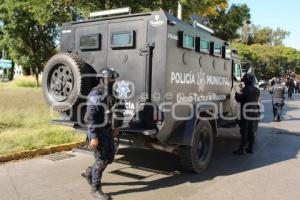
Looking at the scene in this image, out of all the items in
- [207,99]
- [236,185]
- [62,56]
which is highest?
[62,56]

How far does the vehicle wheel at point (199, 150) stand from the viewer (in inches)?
284

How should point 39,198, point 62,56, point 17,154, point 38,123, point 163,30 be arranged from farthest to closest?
point 38,123 → point 17,154 → point 62,56 → point 163,30 → point 39,198

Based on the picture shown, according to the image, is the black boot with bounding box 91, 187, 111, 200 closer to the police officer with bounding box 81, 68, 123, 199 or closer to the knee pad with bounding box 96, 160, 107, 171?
the police officer with bounding box 81, 68, 123, 199

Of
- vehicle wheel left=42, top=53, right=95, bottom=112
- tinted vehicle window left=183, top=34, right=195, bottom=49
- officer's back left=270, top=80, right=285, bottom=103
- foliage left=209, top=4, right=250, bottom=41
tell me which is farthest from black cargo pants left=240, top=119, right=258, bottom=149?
foliage left=209, top=4, right=250, bottom=41

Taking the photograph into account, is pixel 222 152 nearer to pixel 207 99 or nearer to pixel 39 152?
pixel 207 99

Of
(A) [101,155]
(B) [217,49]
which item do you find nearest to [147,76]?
(A) [101,155]

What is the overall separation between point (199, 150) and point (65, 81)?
2697 millimetres

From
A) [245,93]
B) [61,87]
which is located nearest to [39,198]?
[61,87]

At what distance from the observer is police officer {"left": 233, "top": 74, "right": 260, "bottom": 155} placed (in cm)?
965

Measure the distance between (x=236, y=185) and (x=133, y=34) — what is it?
2.97 m

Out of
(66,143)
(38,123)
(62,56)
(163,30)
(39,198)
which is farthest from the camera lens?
(38,123)

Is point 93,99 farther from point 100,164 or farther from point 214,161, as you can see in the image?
point 214,161

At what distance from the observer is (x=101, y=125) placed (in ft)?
18.7

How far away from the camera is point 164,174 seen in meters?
7.39
